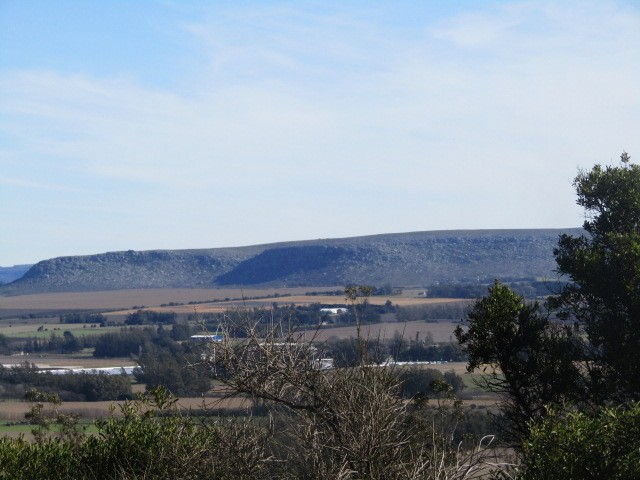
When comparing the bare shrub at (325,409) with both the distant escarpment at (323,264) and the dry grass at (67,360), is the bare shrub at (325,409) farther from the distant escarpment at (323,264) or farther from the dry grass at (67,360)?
the distant escarpment at (323,264)

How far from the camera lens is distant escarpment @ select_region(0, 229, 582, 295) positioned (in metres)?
77.8

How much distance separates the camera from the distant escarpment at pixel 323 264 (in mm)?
77750

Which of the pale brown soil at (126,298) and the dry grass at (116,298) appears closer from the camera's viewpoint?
the pale brown soil at (126,298)

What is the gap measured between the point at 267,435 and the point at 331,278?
75.1 metres

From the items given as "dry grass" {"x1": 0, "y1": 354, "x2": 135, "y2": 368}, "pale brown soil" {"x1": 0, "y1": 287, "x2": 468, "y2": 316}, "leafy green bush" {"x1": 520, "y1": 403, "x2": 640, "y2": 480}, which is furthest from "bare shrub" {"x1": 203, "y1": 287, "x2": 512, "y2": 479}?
"pale brown soil" {"x1": 0, "y1": 287, "x2": 468, "y2": 316}

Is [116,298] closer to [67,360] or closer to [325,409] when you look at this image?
[67,360]

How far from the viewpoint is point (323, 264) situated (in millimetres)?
88125

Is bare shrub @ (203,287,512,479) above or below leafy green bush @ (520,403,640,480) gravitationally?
above

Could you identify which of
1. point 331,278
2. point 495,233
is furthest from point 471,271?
point 331,278

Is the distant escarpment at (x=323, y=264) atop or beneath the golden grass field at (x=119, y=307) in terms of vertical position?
atop

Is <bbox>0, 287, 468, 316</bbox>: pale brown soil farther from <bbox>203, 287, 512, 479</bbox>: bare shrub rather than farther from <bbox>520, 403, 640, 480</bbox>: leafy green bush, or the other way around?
<bbox>203, 287, 512, 479</bbox>: bare shrub

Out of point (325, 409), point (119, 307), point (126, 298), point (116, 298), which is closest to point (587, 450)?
point (325, 409)

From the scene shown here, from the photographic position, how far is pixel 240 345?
9.66 m

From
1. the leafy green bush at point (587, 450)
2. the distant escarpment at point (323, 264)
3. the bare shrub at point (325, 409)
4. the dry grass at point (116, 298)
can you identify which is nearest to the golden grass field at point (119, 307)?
the dry grass at point (116, 298)
